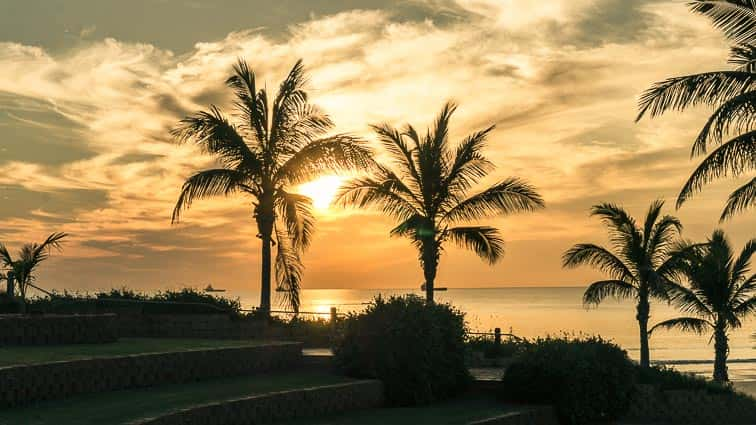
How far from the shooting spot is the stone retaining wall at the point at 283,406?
1220 centimetres

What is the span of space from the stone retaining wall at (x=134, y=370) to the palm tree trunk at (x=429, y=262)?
11.1 metres

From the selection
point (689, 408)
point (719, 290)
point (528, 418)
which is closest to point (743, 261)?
point (719, 290)

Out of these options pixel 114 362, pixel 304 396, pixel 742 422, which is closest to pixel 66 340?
pixel 114 362

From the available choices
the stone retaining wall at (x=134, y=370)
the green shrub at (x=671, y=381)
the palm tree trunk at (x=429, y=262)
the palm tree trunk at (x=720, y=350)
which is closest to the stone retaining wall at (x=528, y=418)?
the stone retaining wall at (x=134, y=370)

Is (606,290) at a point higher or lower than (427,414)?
higher

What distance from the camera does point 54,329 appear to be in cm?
1742

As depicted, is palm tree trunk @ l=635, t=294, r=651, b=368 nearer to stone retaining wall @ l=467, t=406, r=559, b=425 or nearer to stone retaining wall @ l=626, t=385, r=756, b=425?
stone retaining wall @ l=626, t=385, r=756, b=425

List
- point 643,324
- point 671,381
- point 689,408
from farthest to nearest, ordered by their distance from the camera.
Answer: point 643,324, point 671,381, point 689,408

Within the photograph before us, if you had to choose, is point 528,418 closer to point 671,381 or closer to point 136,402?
point 136,402

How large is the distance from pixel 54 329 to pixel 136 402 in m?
5.55

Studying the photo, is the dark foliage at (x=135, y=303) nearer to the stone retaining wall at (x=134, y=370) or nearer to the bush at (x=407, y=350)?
the stone retaining wall at (x=134, y=370)

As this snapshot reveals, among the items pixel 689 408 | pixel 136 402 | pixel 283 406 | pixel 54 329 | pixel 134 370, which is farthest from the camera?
pixel 689 408

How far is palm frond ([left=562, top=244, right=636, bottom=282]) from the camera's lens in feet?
106

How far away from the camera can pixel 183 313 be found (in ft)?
80.5
